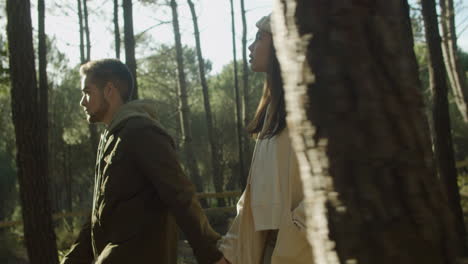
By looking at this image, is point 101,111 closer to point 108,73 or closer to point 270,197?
point 108,73

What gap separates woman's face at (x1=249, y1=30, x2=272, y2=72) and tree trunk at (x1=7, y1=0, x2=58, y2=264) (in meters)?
3.45

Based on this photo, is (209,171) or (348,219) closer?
(348,219)

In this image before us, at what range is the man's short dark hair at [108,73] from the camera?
119 inches

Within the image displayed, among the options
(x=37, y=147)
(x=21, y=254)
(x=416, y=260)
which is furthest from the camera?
(x=21, y=254)

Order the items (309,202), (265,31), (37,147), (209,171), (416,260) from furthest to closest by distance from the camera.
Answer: (209,171) → (37,147) → (265,31) → (309,202) → (416,260)

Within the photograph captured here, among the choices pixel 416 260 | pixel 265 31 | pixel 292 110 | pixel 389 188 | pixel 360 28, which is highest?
pixel 265 31

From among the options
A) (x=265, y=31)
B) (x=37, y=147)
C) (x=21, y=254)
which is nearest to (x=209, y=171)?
(x=21, y=254)

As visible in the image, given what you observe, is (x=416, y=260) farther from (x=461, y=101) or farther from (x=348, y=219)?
(x=461, y=101)

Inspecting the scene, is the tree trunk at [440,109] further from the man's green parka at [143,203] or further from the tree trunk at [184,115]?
the tree trunk at [184,115]

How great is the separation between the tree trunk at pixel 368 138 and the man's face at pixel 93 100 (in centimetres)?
227

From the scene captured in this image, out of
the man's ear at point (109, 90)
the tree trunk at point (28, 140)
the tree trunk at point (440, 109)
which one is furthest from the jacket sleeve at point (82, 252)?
the tree trunk at point (440, 109)

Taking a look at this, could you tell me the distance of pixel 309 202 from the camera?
0.97 m

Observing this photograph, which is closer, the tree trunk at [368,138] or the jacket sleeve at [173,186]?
the tree trunk at [368,138]

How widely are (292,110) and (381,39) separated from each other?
19 cm
